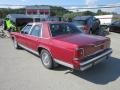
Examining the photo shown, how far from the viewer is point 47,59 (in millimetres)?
6414

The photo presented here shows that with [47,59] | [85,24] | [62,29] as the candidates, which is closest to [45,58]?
[47,59]

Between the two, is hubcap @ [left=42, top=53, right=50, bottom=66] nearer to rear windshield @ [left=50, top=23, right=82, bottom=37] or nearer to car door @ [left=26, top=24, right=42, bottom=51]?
car door @ [left=26, top=24, right=42, bottom=51]

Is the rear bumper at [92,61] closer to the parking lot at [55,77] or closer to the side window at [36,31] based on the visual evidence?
the parking lot at [55,77]

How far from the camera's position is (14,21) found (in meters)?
16.3

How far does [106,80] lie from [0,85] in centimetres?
303

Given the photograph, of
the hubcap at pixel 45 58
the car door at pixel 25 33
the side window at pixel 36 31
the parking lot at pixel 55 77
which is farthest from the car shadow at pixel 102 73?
the car door at pixel 25 33

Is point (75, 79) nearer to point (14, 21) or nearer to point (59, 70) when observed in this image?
point (59, 70)

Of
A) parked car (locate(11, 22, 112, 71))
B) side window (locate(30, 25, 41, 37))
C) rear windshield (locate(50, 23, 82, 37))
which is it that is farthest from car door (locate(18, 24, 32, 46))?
rear windshield (locate(50, 23, 82, 37))

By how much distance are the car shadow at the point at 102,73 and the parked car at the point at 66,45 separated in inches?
17.9

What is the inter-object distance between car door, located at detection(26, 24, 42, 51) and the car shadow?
6.28ft

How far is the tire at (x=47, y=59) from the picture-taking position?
624 cm

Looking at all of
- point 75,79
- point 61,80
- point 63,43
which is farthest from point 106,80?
point 63,43

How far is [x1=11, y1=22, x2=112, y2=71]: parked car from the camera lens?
5.12 metres

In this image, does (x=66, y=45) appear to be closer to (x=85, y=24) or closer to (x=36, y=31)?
(x=36, y=31)
